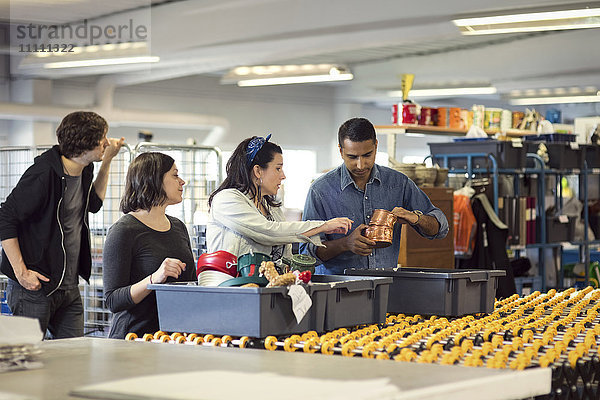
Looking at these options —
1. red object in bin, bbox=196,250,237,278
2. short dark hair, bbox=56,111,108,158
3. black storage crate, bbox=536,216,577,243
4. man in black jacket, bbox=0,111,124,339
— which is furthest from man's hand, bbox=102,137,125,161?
black storage crate, bbox=536,216,577,243

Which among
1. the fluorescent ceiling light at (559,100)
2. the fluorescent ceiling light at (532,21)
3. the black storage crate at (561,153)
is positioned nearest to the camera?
the fluorescent ceiling light at (532,21)

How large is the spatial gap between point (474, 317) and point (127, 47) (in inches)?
308

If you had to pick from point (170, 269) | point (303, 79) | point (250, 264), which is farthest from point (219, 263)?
point (303, 79)

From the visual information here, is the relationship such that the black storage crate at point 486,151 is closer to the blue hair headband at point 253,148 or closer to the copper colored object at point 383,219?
the copper colored object at point 383,219

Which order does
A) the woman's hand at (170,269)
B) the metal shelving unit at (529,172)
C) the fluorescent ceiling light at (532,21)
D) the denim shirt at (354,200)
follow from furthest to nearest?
the metal shelving unit at (529,172) → the fluorescent ceiling light at (532,21) → the denim shirt at (354,200) → the woman's hand at (170,269)

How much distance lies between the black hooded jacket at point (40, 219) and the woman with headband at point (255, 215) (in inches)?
40.5

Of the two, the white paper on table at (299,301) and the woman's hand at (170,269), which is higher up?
the woman's hand at (170,269)

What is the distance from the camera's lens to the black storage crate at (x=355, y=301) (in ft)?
8.80

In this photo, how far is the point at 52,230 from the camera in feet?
13.1

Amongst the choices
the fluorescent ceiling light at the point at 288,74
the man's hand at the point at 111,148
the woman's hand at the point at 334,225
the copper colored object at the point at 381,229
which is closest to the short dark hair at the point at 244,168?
the woman's hand at the point at 334,225

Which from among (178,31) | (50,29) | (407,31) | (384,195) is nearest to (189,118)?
(50,29)

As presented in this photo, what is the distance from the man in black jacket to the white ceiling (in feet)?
13.3

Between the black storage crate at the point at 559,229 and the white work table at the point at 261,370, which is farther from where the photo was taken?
the black storage crate at the point at 559,229

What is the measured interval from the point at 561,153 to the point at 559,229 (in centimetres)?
76
